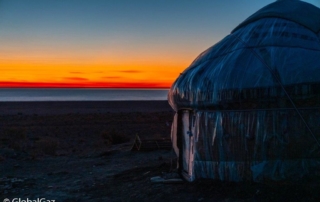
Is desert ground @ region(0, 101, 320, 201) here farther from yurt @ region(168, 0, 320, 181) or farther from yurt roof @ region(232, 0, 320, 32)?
yurt roof @ region(232, 0, 320, 32)

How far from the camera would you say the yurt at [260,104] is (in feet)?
25.1

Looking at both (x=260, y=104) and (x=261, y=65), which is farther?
(x=261, y=65)

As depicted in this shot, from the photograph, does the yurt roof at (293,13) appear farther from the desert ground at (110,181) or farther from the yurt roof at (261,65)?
the desert ground at (110,181)

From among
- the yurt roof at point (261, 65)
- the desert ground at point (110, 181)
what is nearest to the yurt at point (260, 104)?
the yurt roof at point (261, 65)

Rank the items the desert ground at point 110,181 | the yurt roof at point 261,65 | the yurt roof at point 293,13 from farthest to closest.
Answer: the yurt roof at point 293,13 < the yurt roof at point 261,65 < the desert ground at point 110,181

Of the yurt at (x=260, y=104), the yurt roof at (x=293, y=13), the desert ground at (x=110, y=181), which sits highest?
the yurt roof at (x=293, y=13)

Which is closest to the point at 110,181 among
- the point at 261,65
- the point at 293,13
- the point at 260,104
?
the point at 260,104

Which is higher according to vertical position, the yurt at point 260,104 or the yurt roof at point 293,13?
the yurt roof at point 293,13

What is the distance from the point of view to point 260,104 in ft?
25.6

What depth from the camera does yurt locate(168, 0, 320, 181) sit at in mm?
7660

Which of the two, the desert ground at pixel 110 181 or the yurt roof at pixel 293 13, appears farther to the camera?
the yurt roof at pixel 293 13

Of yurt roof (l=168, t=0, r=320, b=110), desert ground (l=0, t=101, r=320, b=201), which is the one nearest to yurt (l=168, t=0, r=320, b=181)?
yurt roof (l=168, t=0, r=320, b=110)

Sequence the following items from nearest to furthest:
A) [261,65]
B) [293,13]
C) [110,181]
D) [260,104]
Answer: [260,104], [261,65], [293,13], [110,181]

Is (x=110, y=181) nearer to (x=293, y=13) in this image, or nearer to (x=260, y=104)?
(x=260, y=104)
